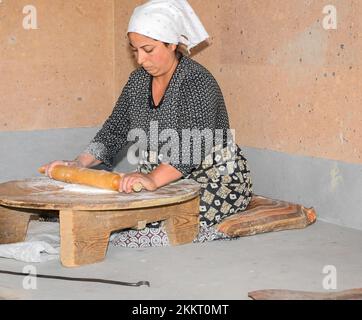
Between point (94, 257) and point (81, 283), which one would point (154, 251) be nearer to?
point (94, 257)

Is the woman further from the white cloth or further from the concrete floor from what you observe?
the white cloth

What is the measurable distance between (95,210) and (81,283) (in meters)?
0.41

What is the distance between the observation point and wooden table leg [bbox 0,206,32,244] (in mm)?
4441

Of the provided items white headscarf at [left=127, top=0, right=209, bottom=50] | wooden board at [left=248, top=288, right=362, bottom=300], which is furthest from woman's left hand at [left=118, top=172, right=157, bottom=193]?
wooden board at [left=248, top=288, right=362, bottom=300]

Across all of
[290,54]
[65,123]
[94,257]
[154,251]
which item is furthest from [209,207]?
[65,123]

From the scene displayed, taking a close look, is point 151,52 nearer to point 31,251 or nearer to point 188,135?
point 188,135

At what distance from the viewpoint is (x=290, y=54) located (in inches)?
207

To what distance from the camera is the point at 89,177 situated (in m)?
4.37

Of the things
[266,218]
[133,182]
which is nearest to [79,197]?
[133,182]

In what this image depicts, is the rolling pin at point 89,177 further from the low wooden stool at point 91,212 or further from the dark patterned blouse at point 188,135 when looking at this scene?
the dark patterned blouse at point 188,135

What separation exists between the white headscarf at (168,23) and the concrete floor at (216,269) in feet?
3.89

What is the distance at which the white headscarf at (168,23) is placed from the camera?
4465 millimetres

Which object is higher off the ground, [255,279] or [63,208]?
[63,208]

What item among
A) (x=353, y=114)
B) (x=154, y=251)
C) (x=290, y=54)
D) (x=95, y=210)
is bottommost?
(x=154, y=251)
